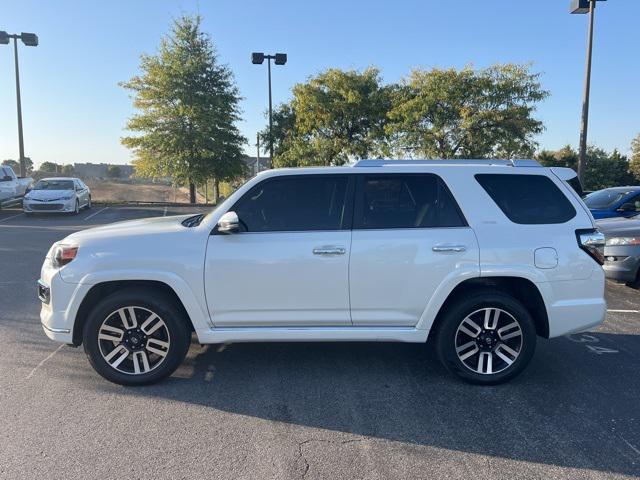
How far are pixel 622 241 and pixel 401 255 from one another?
5059 millimetres

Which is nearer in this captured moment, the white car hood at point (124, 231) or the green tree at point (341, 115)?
the white car hood at point (124, 231)

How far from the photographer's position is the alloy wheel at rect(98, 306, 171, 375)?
4.04 m

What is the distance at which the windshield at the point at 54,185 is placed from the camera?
18.8 m

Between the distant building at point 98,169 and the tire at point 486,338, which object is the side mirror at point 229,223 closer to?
the tire at point 486,338

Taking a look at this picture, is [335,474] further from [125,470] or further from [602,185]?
[602,185]

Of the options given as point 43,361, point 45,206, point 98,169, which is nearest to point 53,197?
point 45,206

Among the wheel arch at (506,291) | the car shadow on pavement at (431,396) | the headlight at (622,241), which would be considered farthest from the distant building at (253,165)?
the wheel arch at (506,291)

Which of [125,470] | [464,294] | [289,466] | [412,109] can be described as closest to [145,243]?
[125,470]

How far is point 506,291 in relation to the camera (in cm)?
429

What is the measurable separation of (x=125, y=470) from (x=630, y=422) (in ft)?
11.2

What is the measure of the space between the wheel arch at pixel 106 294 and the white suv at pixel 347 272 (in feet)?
0.04

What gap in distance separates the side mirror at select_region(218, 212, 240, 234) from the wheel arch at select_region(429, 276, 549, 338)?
1.80 metres

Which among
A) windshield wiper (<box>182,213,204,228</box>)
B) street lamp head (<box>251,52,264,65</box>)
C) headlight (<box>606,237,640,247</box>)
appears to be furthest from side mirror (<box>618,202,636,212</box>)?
street lamp head (<box>251,52,264,65</box>)

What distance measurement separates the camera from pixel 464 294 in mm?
4141
